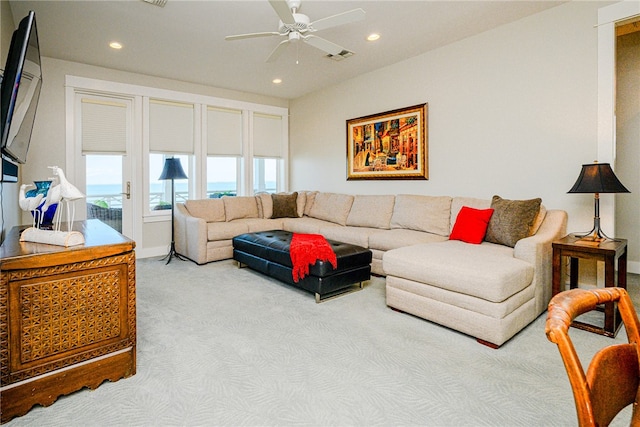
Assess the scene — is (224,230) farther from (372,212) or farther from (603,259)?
(603,259)

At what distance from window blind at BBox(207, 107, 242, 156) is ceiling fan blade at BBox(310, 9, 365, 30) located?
3.39m

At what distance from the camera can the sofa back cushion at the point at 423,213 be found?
390 centimetres

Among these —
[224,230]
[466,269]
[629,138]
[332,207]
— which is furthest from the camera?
[332,207]

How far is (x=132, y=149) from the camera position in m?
5.01

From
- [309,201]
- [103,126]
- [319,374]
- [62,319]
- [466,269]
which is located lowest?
[319,374]

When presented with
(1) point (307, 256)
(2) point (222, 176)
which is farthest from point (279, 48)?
(2) point (222, 176)

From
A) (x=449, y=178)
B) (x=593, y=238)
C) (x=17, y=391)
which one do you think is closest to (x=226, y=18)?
(x=449, y=178)

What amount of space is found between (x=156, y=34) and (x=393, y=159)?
10.6 feet

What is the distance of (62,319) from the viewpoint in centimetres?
169

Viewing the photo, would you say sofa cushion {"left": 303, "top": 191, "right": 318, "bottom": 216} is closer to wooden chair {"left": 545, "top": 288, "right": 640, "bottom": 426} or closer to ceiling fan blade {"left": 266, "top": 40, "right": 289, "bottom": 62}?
ceiling fan blade {"left": 266, "top": 40, "right": 289, "bottom": 62}

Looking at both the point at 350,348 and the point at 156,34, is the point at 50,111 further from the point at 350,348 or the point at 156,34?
the point at 350,348

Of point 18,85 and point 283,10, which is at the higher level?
point 283,10

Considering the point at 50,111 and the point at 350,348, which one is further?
the point at 50,111

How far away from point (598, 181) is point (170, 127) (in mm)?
5357
